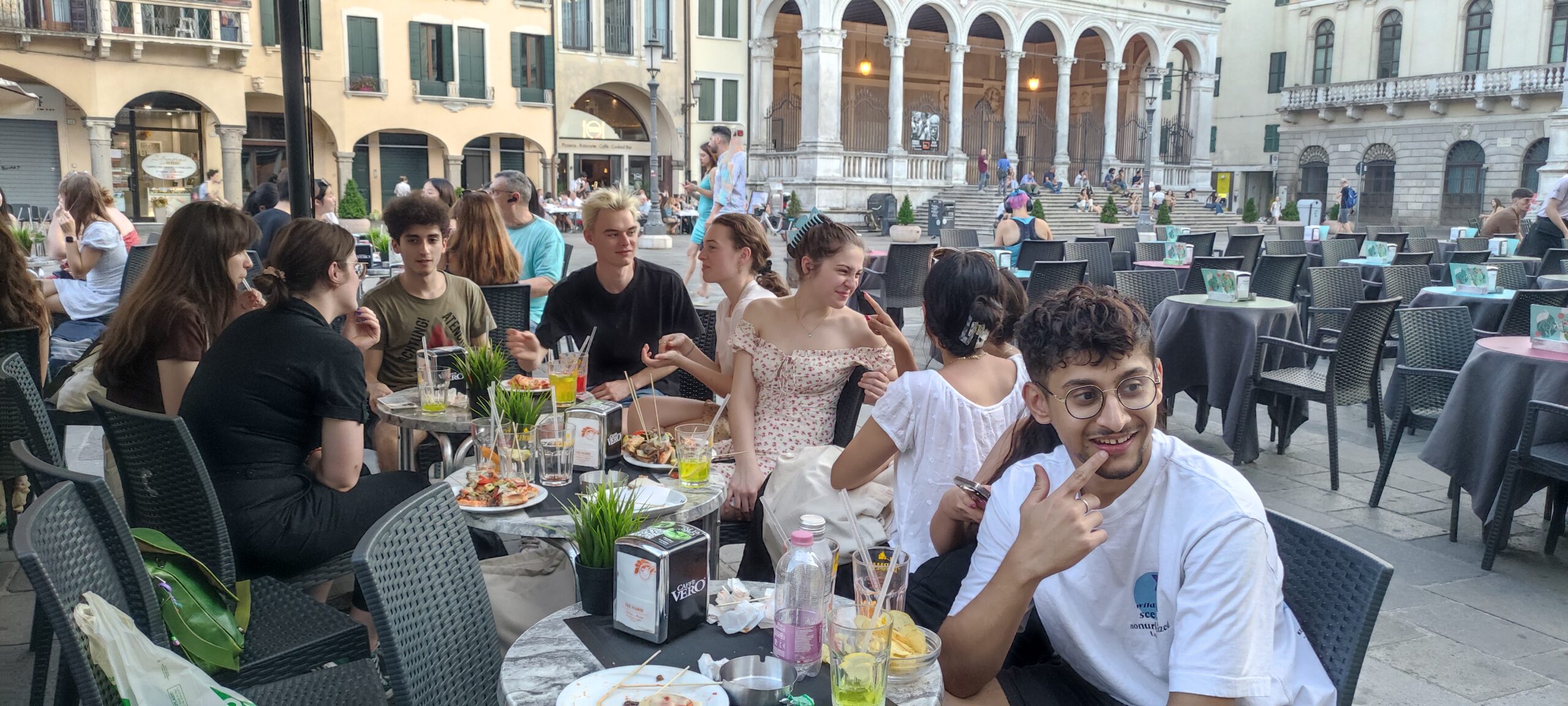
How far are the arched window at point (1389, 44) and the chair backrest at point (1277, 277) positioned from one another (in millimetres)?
29278

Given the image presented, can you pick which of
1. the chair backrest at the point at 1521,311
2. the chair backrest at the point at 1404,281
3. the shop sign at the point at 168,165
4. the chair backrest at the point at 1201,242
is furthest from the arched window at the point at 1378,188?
the shop sign at the point at 168,165

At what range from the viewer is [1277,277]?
758 cm

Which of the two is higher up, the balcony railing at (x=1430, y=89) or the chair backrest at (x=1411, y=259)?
the balcony railing at (x=1430, y=89)

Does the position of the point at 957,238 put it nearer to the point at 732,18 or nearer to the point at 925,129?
the point at 732,18

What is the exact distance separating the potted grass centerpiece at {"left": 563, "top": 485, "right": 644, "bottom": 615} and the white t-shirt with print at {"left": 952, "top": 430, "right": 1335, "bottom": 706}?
1.88 ft

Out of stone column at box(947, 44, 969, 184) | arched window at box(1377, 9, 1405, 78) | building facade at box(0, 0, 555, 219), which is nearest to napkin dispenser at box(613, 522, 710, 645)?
building facade at box(0, 0, 555, 219)

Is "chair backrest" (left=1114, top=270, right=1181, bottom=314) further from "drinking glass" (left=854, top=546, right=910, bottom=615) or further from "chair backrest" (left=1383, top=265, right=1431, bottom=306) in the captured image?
"drinking glass" (left=854, top=546, right=910, bottom=615)

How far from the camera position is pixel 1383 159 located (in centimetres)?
3322

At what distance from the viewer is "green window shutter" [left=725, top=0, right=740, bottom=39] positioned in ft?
88.4

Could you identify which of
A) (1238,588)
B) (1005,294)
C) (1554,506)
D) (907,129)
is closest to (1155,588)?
(1238,588)

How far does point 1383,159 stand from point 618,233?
35.1 metres

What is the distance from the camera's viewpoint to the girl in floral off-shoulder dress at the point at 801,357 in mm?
3133

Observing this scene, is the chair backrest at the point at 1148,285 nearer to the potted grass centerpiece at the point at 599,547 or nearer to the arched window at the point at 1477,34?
the potted grass centerpiece at the point at 599,547

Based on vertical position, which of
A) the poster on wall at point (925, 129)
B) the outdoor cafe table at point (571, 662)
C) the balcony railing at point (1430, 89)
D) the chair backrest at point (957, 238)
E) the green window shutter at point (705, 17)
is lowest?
the outdoor cafe table at point (571, 662)
